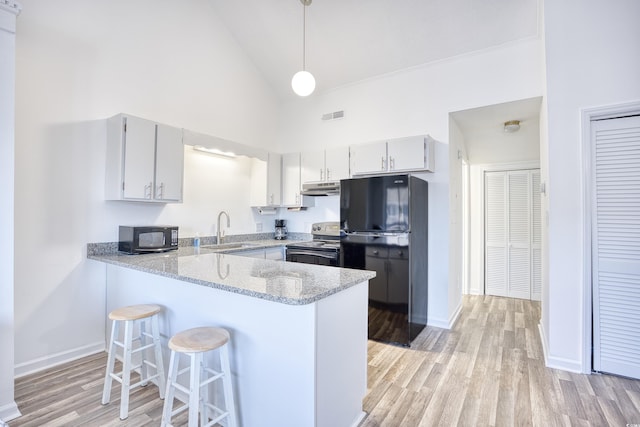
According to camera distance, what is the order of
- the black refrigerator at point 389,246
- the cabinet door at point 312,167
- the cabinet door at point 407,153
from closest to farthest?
the black refrigerator at point 389,246 → the cabinet door at point 407,153 → the cabinet door at point 312,167

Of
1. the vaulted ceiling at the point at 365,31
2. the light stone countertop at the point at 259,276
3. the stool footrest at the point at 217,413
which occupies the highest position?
the vaulted ceiling at the point at 365,31

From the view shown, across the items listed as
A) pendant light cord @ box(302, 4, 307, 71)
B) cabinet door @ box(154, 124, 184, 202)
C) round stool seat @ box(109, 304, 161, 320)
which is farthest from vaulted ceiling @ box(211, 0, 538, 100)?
round stool seat @ box(109, 304, 161, 320)

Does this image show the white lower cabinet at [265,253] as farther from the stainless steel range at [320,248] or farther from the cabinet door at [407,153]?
the cabinet door at [407,153]

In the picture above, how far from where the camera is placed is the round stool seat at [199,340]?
160cm

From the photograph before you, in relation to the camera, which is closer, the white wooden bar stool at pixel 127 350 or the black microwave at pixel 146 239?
the white wooden bar stool at pixel 127 350

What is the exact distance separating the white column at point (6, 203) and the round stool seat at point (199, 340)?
4.07 ft

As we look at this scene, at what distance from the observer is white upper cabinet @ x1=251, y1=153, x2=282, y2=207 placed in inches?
178

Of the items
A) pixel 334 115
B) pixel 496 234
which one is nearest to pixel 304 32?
pixel 334 115

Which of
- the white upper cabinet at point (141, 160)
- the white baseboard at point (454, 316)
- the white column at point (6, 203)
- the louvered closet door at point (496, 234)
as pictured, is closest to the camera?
the white column at point (6, 203)

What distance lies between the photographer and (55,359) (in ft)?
8.91

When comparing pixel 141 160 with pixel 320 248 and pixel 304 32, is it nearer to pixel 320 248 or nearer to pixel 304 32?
pixel 320 248

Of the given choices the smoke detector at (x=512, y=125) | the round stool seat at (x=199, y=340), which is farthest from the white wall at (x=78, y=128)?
the smoke detector at (x=512, y=125)

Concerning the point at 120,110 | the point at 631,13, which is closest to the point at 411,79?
the point at 631,13

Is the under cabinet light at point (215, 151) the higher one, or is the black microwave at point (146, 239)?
the under cabinet light at point (215, 151)
